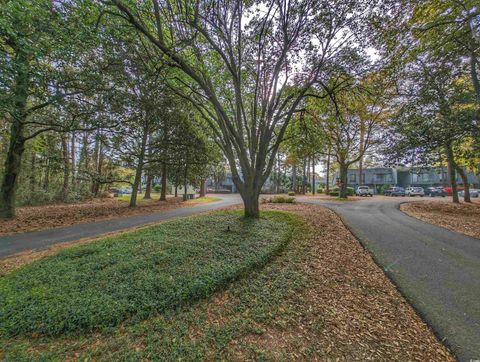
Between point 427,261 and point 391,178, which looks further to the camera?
point 391,178

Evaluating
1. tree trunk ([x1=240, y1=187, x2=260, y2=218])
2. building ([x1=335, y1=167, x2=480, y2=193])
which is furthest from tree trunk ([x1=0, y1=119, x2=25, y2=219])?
building ([x1=335, y1=167, x2=480, y2=193])

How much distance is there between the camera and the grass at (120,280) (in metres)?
2.60

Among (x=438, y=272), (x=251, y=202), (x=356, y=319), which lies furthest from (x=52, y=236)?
(x=438, y=272)

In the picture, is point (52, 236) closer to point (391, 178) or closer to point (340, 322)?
point (340, 322)

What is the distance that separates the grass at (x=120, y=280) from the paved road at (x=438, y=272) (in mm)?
2712

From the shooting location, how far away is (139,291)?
312cm

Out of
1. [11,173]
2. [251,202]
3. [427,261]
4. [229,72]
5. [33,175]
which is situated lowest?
[427,261]

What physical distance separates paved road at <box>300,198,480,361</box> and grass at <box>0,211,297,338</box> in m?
2.71

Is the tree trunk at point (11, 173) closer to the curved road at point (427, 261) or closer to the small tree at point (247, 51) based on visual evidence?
the curved road at point (427, 261)

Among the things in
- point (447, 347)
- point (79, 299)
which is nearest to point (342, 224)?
point (447, 347)

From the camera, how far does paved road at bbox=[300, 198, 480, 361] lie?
276 centimetres

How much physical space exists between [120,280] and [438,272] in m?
6.27

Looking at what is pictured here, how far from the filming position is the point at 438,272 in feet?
14.2

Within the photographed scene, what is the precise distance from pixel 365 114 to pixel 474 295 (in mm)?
18626
